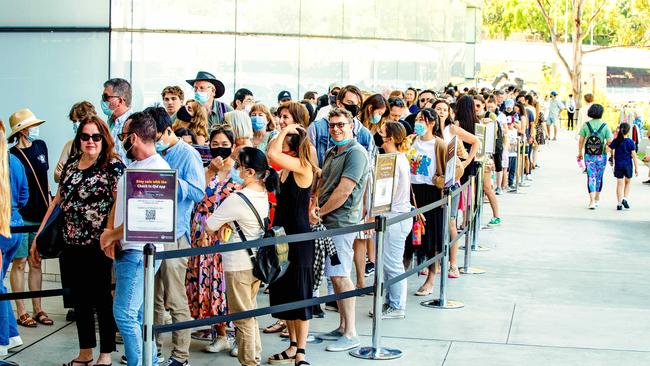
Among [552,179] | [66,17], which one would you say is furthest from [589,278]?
[552,179]

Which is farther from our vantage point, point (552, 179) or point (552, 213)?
point (552, 179)

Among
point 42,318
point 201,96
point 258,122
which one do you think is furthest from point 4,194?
point 201,96

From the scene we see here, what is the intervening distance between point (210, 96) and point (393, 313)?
3.27 meters

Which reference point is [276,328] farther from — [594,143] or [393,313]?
[594,143]

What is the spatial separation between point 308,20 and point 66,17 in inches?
251

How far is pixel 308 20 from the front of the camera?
1970cm

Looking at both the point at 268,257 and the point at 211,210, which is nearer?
the point at 268,257

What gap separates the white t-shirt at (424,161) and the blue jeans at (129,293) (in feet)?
14.1

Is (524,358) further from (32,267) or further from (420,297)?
(32,267)

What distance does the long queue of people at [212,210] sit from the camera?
7652mm

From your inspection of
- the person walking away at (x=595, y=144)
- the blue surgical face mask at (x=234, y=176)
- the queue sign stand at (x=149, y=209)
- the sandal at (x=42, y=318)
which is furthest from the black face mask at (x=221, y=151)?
the person walking away at (x=595, y=144)

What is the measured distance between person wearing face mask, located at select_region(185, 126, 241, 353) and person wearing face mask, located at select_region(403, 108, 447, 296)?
8.56 feet

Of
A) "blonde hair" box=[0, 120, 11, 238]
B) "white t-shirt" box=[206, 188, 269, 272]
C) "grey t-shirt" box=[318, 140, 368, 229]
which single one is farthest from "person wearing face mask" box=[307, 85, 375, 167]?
"blonde hair" box=[0, 120, 11, 238]

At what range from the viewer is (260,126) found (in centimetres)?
1058
